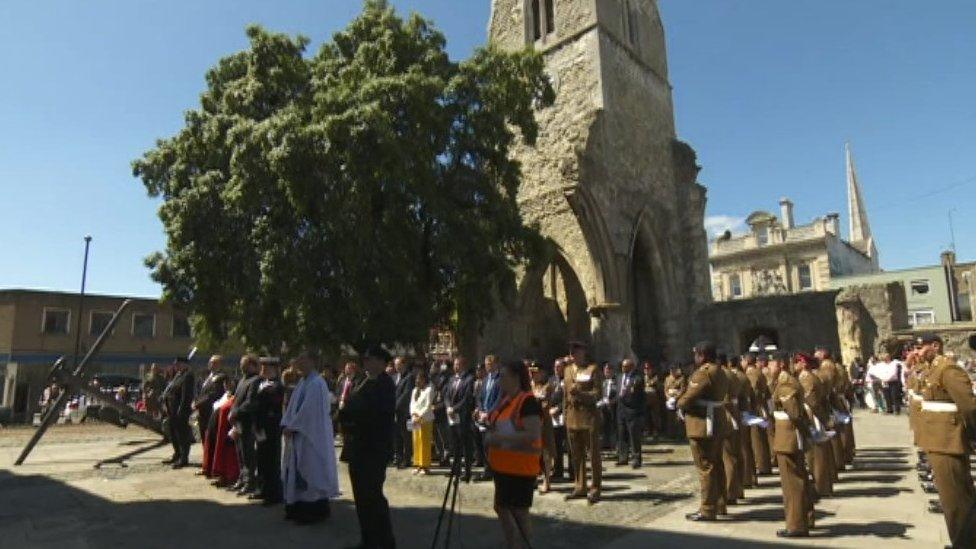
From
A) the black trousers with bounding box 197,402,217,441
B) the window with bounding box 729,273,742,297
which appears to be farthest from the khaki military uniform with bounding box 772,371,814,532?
the window with bounding box 729,273,742,297

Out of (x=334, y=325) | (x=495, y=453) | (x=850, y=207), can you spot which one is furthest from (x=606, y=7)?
(x=850, y=207)

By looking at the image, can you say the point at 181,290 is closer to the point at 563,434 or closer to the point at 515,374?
the point at 563,434

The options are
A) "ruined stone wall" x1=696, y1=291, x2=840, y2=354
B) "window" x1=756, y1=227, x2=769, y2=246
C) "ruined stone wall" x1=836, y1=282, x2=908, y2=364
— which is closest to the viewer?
"ruined stone wall" x1=836, y1=282, x2=908, y2=364

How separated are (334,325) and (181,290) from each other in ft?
15.9

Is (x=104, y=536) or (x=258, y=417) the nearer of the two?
(x=104, y=536)

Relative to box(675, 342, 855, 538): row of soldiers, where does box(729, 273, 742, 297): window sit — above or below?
above

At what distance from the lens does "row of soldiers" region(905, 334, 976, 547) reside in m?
5.22

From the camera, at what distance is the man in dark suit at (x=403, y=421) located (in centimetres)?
1130

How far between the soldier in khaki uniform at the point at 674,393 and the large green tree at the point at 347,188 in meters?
4.82

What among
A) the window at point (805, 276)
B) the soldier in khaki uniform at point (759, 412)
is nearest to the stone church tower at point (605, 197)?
the soldier in khaki uniform at point (759, 412)

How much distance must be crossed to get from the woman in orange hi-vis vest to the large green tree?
8.58m

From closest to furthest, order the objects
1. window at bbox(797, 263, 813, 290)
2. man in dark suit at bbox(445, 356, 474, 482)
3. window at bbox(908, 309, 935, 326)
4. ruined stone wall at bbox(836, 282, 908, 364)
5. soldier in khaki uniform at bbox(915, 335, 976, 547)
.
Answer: soldier in khaki uniform at bbox(915, 335, 976, 547) < man in dark suit at bbox(445, 356, 474, 482) < ruined stone wall at bbox(836, 282, 908, 364) < window at bbox(908, 309, 935, 326) < window at bbox(797, 263, 813, 290)

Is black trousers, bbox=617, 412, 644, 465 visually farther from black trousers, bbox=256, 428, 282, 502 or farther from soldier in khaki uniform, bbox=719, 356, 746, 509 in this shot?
black trousers, bbox=256, 428, 282, 502

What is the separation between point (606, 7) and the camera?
23.6 m
